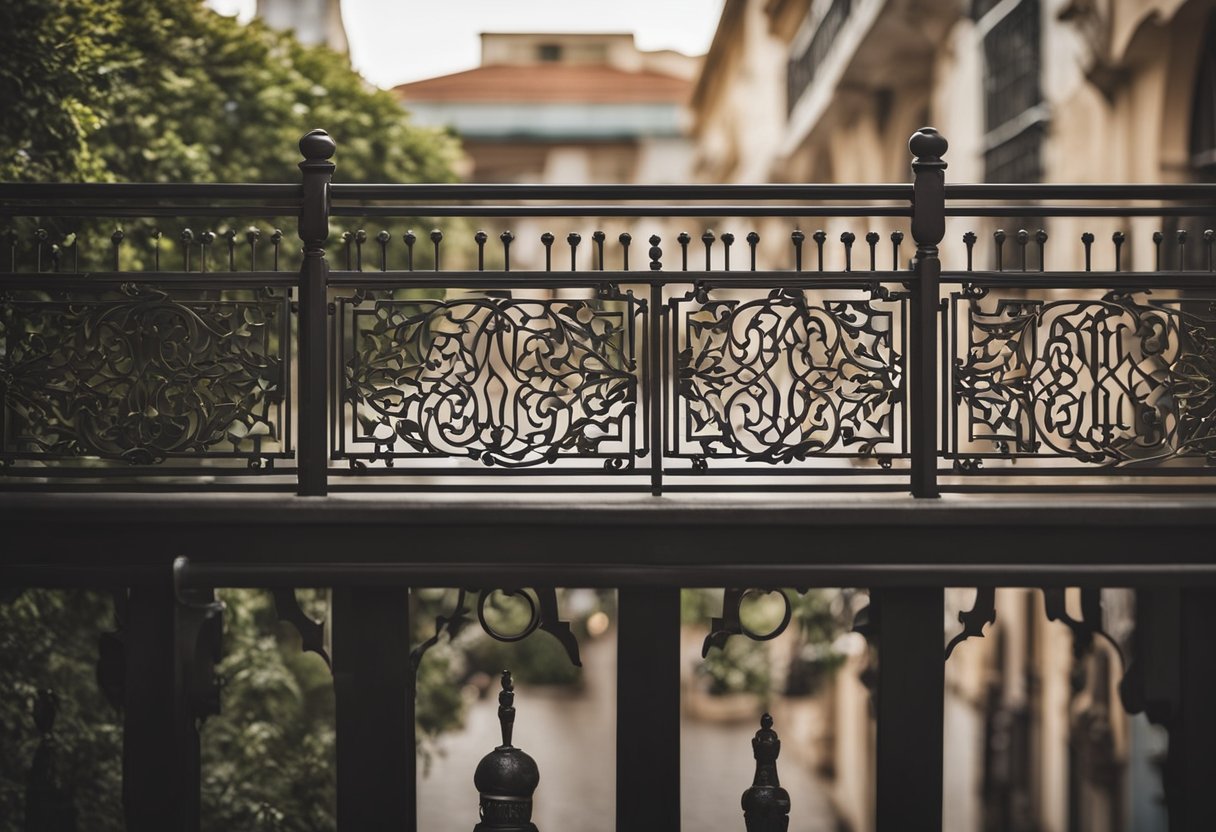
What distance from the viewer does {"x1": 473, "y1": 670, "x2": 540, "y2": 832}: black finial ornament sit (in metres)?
4.59

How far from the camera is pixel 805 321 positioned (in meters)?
4.54

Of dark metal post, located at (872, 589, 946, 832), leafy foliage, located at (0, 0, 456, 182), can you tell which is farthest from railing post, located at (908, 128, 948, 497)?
leafy foliage, located at (0, 0, 456, 182)

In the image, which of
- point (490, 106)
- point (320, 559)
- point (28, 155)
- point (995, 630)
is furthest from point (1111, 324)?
point (490, 106)

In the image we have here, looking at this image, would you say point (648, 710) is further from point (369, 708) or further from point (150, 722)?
point (150, 722)

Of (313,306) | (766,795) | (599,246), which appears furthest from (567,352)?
(766,795)

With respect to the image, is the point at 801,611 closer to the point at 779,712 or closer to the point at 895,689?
the point at 895,689

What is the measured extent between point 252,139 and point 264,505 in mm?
4541

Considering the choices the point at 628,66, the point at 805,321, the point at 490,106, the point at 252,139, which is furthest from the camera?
the point at 628,66

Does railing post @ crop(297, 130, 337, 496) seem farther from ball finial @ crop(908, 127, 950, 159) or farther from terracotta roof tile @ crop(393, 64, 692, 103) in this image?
terracotta roof tile @ crop(393, 64, 692, 103)

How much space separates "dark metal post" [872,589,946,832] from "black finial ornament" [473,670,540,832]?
1.43 m

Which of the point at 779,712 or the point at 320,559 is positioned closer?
the point at 320,559

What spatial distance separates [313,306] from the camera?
4.55 m

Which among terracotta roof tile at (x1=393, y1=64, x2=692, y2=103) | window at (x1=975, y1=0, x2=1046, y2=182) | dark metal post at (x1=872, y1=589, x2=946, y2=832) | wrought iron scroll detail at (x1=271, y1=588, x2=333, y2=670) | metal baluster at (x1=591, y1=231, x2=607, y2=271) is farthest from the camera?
terracotta roof tile at (x1=393, y1=64, x2=692, y2=103)

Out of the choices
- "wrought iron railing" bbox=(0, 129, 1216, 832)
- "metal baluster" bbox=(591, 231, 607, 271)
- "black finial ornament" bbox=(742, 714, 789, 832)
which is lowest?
"black finial ornament" bbox=(742, 714, 789, 832)
